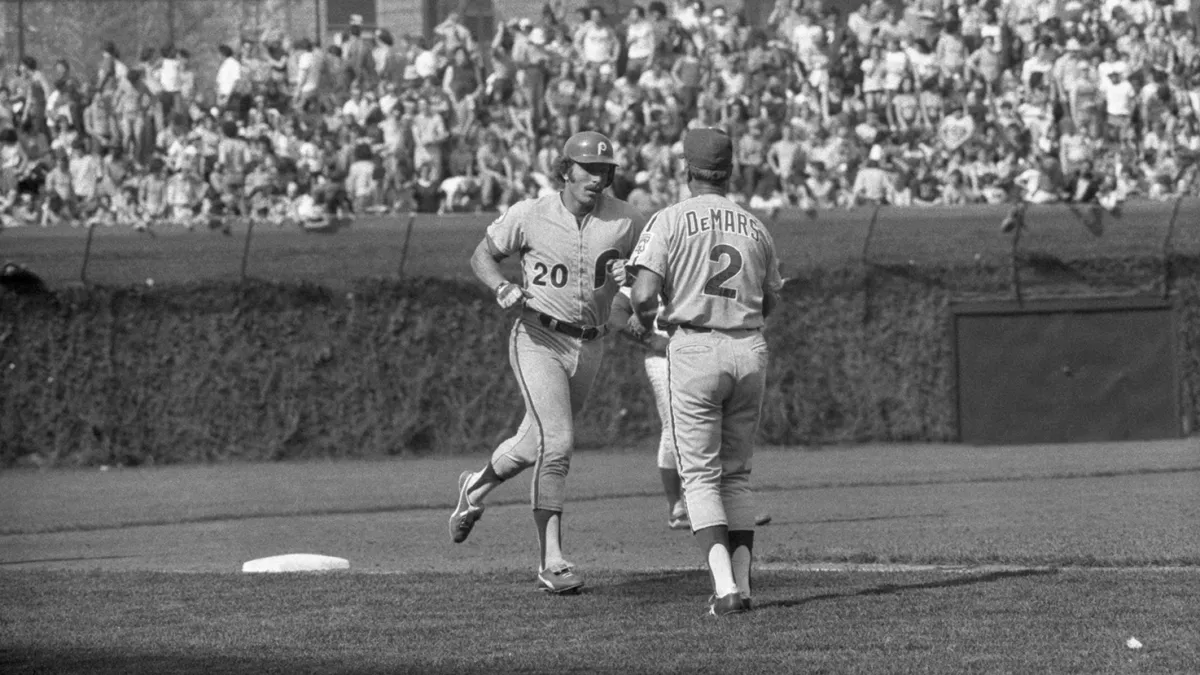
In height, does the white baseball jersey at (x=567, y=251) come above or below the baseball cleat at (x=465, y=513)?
above

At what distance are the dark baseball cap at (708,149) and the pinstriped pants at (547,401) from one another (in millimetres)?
1358

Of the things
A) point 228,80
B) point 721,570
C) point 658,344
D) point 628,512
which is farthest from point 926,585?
point 228,80

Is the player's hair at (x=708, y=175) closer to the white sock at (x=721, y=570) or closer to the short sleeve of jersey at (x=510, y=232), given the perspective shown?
the short sleeve of jersey at (x=510, y=232)

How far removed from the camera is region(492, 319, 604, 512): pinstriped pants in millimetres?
7992

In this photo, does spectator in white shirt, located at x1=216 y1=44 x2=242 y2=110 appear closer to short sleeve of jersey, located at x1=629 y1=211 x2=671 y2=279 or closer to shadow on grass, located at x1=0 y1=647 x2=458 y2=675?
short sleeve of jersey, located at x1=629 y1=211 x2=671 y2=279

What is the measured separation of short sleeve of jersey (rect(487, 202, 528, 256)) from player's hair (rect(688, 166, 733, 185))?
1.20m

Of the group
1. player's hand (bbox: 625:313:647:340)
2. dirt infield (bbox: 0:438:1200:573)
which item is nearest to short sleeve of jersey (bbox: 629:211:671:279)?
player's hand (bbox: 625:313:647:340)

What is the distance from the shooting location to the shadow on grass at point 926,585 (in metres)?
7.25

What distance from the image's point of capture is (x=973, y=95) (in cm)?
2088

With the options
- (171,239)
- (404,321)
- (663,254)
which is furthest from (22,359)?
(663,254)

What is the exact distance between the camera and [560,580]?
7719 millimetres

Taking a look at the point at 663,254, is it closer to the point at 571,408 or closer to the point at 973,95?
the point at 571,408

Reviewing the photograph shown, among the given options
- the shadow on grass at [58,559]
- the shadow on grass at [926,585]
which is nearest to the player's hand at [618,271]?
the shadow on grass at [926,585]

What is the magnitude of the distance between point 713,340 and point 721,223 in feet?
1.67
